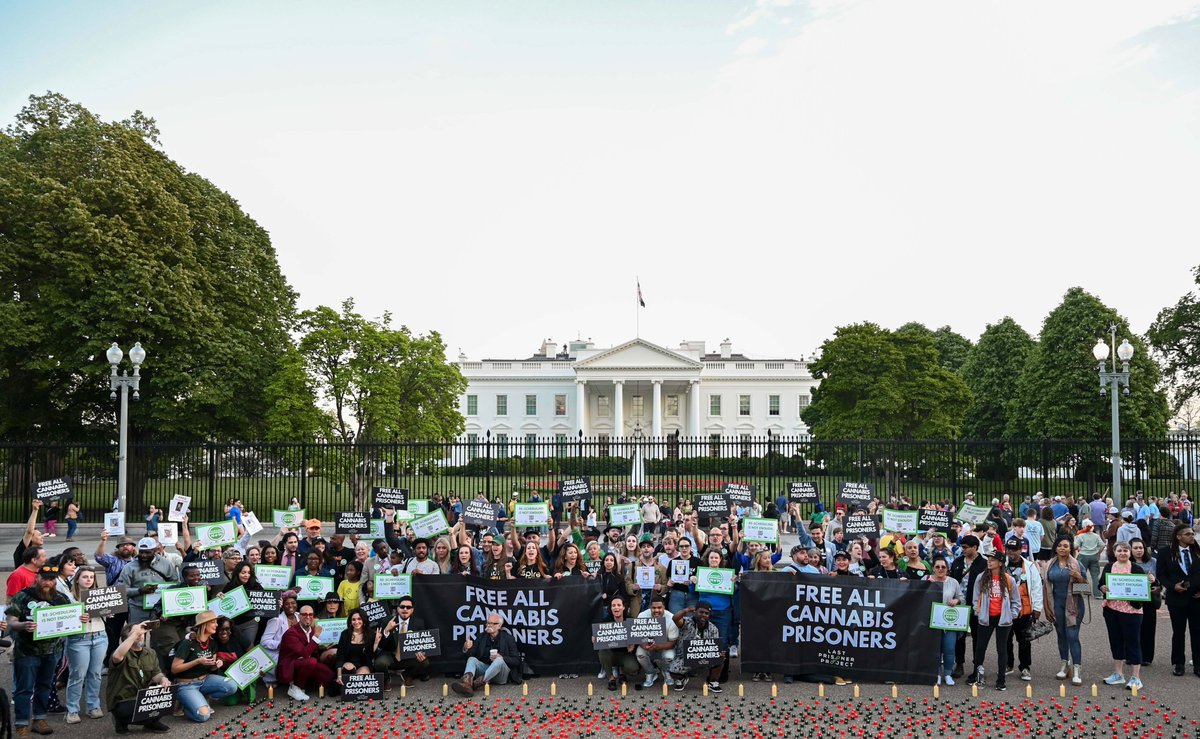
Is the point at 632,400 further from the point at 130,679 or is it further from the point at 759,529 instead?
the point at 130,679

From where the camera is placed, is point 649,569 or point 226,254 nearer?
point 649,569

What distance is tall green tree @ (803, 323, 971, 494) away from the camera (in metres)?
46.8

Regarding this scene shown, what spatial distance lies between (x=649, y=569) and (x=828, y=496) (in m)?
20.3

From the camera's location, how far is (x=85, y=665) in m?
8.82

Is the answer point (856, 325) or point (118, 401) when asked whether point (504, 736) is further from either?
point (856, 325)

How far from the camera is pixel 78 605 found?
8.51 m

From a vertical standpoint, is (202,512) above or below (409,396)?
below

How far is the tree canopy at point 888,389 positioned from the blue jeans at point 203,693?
40263 mm

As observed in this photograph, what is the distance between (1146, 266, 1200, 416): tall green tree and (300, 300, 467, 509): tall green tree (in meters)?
34.6

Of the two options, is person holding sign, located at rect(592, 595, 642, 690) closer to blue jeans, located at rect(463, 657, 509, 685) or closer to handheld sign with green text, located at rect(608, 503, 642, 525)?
blue jeans, located at rect(463, 657, 509, 685)

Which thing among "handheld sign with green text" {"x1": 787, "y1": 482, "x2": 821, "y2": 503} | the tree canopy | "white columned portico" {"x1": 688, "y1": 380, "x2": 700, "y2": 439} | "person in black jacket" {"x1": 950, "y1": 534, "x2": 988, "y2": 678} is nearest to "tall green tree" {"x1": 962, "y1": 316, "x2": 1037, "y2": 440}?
the tree canopy

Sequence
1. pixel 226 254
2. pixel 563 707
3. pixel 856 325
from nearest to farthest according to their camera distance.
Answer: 1. pixel 563 707
2. pixel 226 254
3. pixel 856 325

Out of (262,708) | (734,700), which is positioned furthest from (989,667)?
(262,708)

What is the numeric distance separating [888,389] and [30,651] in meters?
43.0
